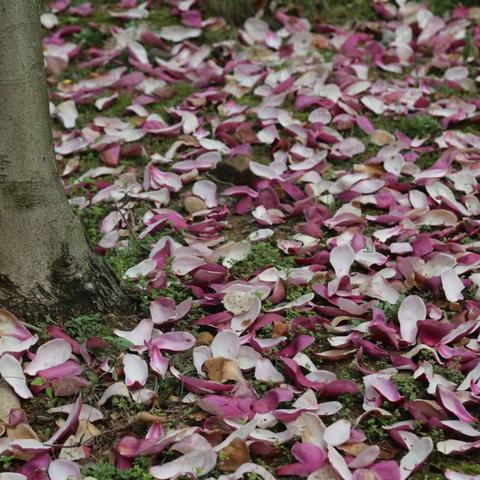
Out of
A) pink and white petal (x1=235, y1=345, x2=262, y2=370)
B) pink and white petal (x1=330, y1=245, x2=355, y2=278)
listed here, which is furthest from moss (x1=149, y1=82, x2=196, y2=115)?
pink and white petal (x1=235, y1=345, x2=262, y2=370)

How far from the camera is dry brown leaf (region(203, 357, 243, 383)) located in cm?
254

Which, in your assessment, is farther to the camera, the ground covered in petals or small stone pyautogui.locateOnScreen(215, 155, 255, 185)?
small stone pyautogui.locateOnScreen(215, 155, 255, 185)

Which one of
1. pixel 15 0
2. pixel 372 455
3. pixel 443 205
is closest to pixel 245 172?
pixel 443 205

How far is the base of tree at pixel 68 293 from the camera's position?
2.68 m

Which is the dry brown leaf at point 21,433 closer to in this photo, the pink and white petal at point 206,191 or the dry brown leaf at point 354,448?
the dry brown leaf at point 354,448

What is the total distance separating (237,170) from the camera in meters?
3.52

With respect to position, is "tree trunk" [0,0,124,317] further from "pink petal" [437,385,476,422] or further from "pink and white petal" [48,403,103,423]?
"pink petal" [437,385,476,422]

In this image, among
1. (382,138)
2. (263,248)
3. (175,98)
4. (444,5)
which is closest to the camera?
(263,248)

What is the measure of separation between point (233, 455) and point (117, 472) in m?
0.27

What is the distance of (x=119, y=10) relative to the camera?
16.1 ft

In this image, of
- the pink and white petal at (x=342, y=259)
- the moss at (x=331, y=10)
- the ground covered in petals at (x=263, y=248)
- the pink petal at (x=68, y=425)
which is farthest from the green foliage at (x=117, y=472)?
the moss at (x=331, y=10)

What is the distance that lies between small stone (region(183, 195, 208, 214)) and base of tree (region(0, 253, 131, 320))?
640mm

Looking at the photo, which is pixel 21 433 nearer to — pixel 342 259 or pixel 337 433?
pixel 337 433

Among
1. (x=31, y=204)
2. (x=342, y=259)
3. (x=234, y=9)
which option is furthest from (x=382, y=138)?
(x=31, y=204)
